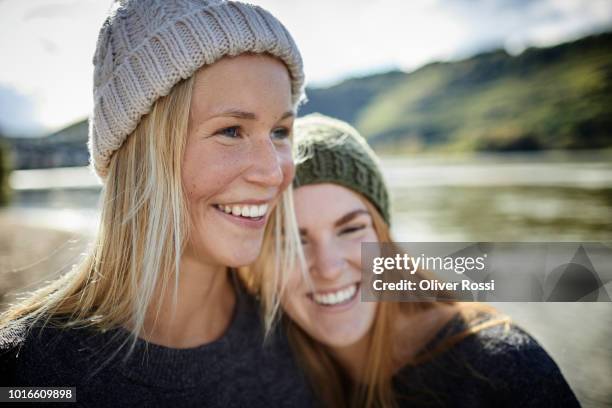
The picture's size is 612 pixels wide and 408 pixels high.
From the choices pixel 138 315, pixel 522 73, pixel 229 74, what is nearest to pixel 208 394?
pixel 138 315

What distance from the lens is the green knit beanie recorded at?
278cm

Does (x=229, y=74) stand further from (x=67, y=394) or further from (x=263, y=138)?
(x=67, y=394)

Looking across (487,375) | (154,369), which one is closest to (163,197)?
(154,369)

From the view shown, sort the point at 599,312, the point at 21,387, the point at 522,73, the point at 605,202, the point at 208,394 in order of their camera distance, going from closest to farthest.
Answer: the point at 21,387 < the point at 208,394 < the point at 599,312 < the point at 605,202 < the point at 522,73

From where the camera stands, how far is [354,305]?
2779mm

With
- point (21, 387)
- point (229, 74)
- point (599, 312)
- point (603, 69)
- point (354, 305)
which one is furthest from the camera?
point (603, 69)

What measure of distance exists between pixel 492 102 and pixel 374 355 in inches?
4912

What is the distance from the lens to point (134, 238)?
2.08 m

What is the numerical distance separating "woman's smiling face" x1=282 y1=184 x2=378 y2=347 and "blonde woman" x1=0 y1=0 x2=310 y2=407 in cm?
51

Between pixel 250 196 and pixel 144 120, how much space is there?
0.60 m

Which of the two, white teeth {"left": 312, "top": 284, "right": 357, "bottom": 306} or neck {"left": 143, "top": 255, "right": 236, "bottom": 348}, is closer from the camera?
neck {"left": 143, "top": 255, "right": 236, "bottom": 348}

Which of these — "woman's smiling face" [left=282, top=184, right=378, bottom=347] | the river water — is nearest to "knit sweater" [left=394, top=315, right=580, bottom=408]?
"woman's smiling face" [left=282, top=184, right=378, bottom=347]

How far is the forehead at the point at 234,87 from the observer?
1976 millimetres

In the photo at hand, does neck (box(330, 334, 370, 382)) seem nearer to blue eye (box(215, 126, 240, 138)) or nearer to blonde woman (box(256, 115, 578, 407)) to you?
blonde woman (box(256, 115, 578, 407))
